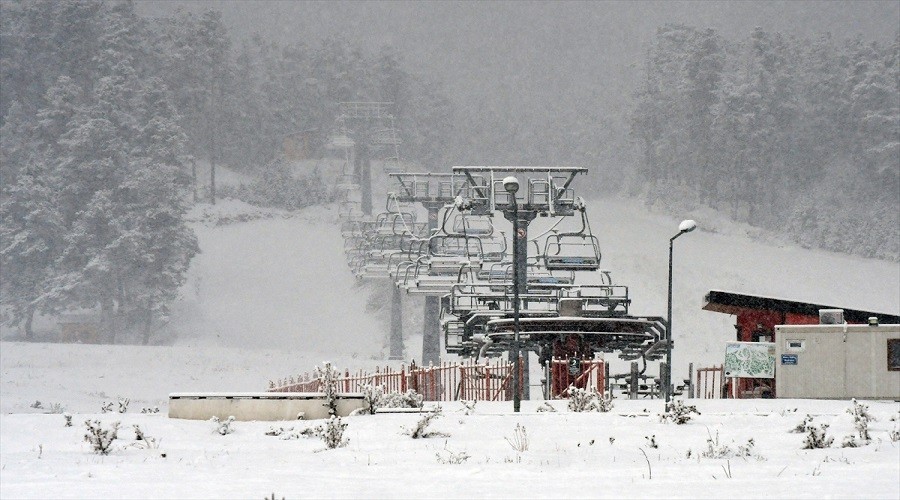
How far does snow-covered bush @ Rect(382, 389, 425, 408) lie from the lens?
22.9m

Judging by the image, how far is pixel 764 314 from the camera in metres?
32.7

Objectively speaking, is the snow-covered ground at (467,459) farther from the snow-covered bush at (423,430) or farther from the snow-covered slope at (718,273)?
the snow-covered slope at (718,273)

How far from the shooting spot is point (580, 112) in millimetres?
144625

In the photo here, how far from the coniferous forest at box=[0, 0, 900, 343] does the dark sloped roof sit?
181ft

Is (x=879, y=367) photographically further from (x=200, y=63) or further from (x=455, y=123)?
(x=455, y=123)

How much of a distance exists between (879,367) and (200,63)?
92.6 m

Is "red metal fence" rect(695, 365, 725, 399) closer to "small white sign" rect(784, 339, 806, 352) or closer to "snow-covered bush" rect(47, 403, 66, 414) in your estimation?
"small white sign" rect(784, 339, 806, 352)

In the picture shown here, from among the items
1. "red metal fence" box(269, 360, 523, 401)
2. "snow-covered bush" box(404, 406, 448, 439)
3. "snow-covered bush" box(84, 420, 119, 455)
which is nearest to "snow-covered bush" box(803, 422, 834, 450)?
"snow-covered bush" box(404, 406, 448, 439)

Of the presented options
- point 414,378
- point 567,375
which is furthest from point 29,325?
point 567,375

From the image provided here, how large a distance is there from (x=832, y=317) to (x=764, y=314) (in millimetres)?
4523

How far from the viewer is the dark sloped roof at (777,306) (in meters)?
31.1

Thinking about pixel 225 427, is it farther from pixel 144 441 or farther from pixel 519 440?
pixel 519 440

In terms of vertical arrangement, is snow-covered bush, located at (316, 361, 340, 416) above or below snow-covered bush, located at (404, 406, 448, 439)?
above

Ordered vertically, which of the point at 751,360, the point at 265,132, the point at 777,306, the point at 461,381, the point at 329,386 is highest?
the point at 265,132
